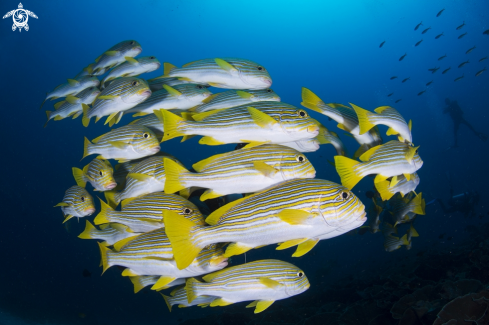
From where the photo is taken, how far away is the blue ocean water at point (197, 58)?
24.2 meters

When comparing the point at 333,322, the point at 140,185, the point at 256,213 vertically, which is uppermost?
the point at 140,185

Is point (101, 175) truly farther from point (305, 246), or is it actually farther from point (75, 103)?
point (305, 246)

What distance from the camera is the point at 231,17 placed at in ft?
254

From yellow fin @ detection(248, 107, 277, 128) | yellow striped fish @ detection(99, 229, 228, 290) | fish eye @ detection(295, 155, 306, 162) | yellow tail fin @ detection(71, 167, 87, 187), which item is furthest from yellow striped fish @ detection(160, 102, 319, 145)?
yellow tail fin @ detection(71, 167, 87, 187)

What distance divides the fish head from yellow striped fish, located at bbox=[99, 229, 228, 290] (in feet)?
3.60

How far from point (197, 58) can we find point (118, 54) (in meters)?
83.2

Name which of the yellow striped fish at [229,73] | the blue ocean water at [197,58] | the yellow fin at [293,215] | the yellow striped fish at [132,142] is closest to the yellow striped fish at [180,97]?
the yellow striped fish at [229,73]

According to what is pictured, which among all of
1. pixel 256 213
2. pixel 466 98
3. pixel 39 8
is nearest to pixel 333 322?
pixel 256 213

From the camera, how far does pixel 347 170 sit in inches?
113

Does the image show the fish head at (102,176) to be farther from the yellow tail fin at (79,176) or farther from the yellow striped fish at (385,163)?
the yellow striped fish at (385,163)

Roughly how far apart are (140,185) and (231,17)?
8752 cm

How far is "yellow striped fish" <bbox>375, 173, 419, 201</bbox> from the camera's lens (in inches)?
138

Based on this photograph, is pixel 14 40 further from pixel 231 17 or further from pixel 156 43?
pixel 231 17

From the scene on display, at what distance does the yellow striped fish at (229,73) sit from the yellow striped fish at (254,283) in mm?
2421
